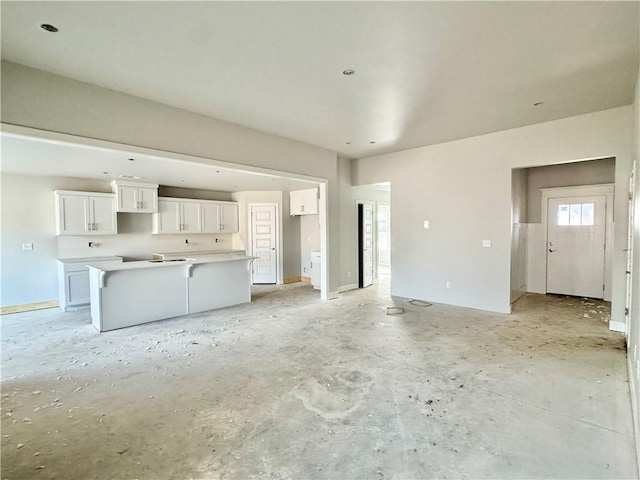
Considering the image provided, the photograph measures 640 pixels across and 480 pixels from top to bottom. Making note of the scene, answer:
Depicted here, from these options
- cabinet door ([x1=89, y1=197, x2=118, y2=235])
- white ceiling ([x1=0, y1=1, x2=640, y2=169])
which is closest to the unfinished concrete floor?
cabinet door ([x1=89, y1=197, x2=118, y2=235])

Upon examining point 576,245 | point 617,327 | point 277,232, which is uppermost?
point 277,232

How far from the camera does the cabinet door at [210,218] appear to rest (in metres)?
8.33

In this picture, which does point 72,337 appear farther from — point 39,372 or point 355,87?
point 355,87

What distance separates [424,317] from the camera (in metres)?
5.05

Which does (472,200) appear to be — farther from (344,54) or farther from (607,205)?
(344,54)

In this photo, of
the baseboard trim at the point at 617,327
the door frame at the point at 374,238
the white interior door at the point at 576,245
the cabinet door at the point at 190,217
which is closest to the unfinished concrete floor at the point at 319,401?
the baseboard trim at the point at 617,327

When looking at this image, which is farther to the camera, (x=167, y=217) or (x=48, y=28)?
(x=167, y=217)

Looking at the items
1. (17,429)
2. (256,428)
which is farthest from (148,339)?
(256,428)

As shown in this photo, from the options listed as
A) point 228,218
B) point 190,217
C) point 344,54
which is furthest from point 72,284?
point 344,54

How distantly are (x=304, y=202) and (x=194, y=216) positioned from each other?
9.33 feet

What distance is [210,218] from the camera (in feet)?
27.7

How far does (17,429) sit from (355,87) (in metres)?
4.14

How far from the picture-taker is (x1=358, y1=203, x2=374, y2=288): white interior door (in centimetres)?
746

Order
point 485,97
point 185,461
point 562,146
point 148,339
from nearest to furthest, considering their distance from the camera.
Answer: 1. point 185,461
2. point 485,97
3. point 148,339
4. point 562,146
